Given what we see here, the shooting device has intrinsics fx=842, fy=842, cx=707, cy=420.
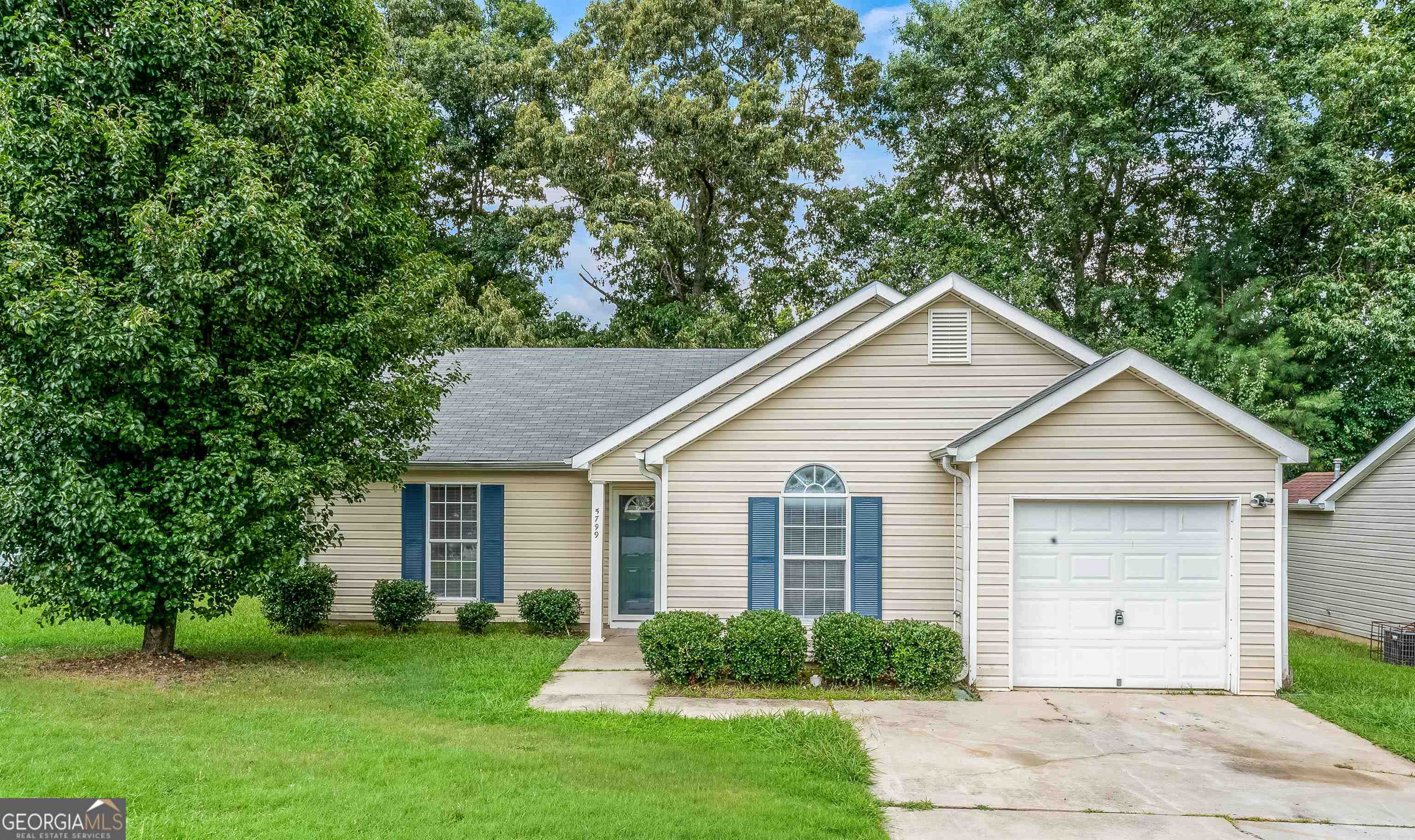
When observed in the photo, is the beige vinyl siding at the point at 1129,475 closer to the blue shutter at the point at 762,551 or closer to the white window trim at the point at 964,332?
the white window trim at the point at 964,332

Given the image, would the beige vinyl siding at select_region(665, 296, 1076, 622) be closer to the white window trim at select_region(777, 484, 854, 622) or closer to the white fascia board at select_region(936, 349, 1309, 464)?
the white window trim at select_region(777, 484, 854, 622)

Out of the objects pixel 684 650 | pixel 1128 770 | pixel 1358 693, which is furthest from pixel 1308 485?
pixel 684 650

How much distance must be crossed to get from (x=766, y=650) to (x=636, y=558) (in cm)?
395

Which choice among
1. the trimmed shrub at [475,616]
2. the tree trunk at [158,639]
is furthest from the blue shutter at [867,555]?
the tree trunk at [158,639]

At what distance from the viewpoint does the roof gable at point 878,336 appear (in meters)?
10.0

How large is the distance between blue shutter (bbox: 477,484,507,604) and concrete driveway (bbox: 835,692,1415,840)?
6173 millimetres

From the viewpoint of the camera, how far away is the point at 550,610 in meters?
12.0

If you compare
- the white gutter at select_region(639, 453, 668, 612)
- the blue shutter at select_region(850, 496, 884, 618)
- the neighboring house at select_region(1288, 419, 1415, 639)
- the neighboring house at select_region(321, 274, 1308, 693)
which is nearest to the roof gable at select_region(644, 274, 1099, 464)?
the neighboring house at select_region(321, 274, 1308, 693)

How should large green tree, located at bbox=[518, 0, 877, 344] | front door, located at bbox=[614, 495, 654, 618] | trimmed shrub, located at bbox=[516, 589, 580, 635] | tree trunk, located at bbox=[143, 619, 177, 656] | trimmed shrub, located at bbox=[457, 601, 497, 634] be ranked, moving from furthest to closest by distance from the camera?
large green tree, located at bbox=[518, 0, 877, 344], front door, located at bbox=[614, 495, 654, 618], trimmed shrub, located at bbox=[457, 601, 497, 634], trimmed shrub, located at bbox=[516, 589, 580, 635], tree trunk, located at bbox=[143, 619, 177, 656]

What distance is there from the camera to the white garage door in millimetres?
9125

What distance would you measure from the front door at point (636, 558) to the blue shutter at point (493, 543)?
5.81 feet

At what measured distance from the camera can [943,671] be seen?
892 cm

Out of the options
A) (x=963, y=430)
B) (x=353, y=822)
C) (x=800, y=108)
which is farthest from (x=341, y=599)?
(x=800, y=108)

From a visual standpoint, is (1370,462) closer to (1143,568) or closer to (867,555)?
(1143,568)
